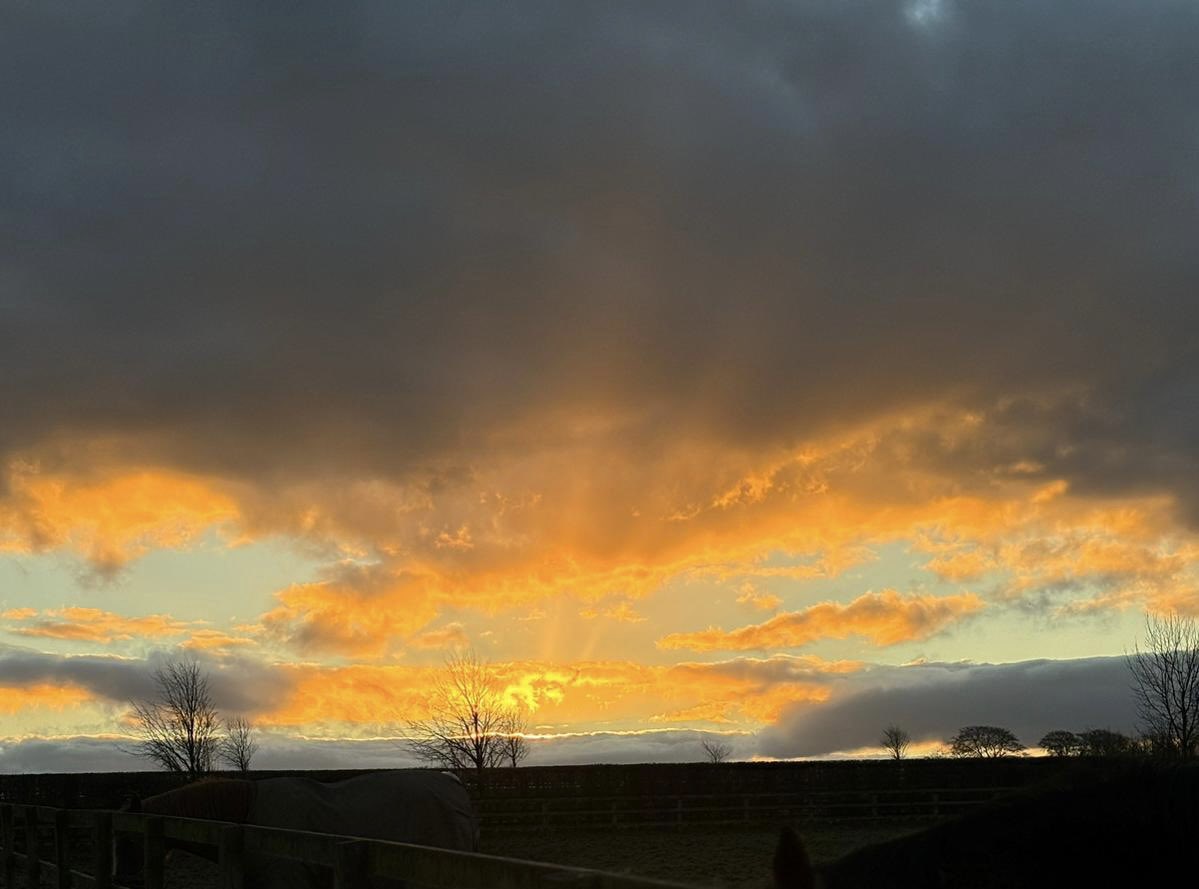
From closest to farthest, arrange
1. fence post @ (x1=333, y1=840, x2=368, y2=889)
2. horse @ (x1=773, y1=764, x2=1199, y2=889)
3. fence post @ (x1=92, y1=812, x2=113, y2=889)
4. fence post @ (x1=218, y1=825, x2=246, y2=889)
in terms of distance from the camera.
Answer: horse @ (x1=773, y1=764, x2=1199, y2=889) < fence post @ (x1=333, y1=840, x2=368, y2=889) < fence post @ (x1=218, y1=825, x2=246, y2=889) < fence post @ (x1=92, y1=812, x2=113, y2=889)

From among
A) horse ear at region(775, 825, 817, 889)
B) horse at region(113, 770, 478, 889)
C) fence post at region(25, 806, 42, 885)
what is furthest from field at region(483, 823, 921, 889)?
horse ear at region(775, 825, 817, 889)

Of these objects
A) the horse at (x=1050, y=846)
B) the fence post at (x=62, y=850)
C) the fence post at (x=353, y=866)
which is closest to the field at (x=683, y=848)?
the fence post at (x=62, y=850)

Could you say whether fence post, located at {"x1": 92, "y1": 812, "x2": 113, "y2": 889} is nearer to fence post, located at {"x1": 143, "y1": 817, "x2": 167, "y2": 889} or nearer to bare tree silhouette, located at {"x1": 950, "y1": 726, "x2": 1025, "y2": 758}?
fence post, located at {"x1": 143, "y1": 817, "x2": 167, "y2": 889}

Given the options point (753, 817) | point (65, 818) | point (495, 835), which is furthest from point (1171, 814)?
point (753, 817)

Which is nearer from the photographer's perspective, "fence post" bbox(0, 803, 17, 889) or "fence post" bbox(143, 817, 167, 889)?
"fence post" bbox(143, 817, 167, 889)

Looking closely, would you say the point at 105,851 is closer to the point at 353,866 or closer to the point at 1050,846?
the point at 353,866

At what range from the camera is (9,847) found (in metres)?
10.8

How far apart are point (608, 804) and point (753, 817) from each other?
152 inches

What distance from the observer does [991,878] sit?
3447 mm

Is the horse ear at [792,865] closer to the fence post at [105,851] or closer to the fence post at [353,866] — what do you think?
the fence post at [353,866]

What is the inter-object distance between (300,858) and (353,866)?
0.67 meters

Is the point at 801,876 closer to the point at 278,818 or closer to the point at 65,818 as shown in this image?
the point at 278,818

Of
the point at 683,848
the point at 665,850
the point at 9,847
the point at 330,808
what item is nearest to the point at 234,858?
the point at 330,808

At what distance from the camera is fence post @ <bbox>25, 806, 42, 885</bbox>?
9.69 meters
